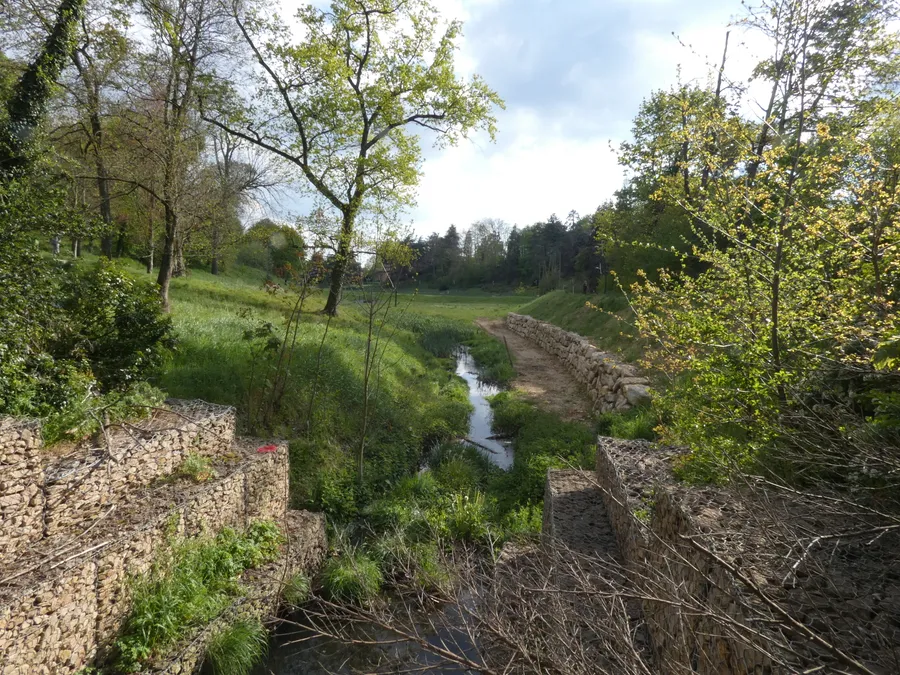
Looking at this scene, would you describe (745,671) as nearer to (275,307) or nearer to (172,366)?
(172,366)

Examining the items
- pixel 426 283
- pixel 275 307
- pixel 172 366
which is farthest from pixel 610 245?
pixel 426 283

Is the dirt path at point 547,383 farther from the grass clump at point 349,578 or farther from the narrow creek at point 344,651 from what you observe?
the narrow creek at point 344,651

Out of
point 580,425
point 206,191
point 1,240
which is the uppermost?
point 206,191

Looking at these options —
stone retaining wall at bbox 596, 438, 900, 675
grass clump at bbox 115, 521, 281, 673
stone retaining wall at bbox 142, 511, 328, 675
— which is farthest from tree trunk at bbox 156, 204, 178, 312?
stone retaining wall at bbox 596, 438, 900, 675

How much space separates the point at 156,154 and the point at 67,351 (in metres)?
7.10

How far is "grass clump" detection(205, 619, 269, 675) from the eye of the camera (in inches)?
203

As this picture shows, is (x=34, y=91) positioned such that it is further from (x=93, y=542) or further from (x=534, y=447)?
(x=534, y=447)

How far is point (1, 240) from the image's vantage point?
589cm

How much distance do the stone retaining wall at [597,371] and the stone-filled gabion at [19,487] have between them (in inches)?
276

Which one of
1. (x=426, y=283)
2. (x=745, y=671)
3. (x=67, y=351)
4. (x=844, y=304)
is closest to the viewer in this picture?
(x=745, y=671)

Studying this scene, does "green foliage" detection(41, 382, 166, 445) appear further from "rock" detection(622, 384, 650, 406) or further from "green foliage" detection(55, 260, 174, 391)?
"rock" detection(622, 384, 650, 406)

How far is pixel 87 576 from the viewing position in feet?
14.7

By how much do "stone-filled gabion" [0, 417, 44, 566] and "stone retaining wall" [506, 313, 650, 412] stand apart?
700cm

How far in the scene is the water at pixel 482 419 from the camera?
11.7 meters
